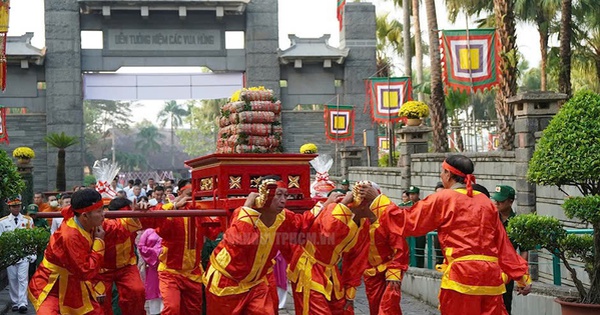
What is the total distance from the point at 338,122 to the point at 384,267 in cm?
2102

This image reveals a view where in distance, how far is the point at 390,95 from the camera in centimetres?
2525

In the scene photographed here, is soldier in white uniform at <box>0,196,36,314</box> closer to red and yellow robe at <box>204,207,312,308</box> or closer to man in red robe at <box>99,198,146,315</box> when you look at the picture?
man in red robe at <box>99,198,146,315</box>

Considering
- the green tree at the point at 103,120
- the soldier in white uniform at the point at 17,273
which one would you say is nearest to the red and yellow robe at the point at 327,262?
the soldier in white uniform at the point at 17,273

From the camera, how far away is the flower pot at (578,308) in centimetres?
884

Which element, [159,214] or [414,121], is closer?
[159,214]

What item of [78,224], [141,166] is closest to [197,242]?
[78,224]

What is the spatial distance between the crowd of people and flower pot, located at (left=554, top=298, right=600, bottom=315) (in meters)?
0.55

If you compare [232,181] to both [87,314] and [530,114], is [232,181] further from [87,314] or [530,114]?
[530,114]

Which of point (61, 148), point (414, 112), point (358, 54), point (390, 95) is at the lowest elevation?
point (61, 148)

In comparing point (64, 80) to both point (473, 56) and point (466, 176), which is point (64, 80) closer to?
point (473, 56)

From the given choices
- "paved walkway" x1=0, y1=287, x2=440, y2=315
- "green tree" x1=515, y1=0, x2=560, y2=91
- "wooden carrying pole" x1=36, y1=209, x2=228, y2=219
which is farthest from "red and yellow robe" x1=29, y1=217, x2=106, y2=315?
"green tree" x1=515, y1=0, x2=560, y2=91

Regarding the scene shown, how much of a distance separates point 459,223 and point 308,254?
186cm

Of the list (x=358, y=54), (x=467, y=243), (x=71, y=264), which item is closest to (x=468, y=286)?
(x=467, y=243)

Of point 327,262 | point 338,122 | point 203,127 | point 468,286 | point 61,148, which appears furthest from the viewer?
point 203,127
